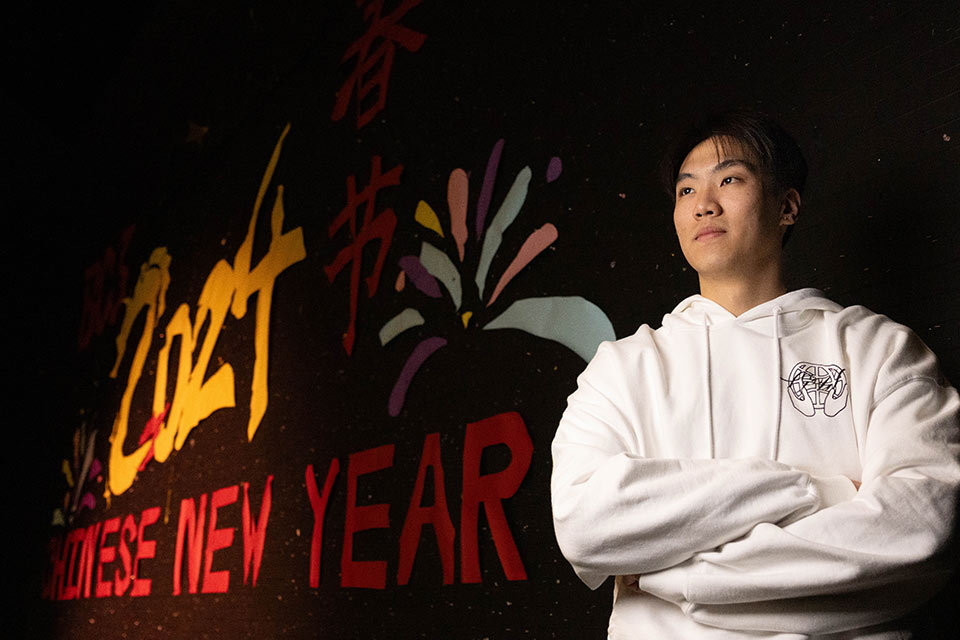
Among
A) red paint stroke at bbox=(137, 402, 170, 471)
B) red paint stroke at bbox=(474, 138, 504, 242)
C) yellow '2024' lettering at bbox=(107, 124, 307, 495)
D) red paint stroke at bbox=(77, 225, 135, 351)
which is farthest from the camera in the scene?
red paint stroke at bbox=(77, 225, 135, 351)

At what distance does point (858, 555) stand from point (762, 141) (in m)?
0.49

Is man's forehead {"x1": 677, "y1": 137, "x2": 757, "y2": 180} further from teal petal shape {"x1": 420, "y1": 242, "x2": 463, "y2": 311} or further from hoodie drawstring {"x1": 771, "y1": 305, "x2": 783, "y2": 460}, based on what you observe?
teal petal shape {"x1": 420, "y1": 242, "x2": 463, "y2": 311}

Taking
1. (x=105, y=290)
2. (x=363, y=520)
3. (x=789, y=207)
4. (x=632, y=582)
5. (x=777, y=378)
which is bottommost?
(x=632, y=582)

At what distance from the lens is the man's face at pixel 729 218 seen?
0.92m

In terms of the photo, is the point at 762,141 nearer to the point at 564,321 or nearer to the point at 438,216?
the point at 564,321

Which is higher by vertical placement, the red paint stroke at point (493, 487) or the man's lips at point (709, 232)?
the man's lips at point (709, 232)

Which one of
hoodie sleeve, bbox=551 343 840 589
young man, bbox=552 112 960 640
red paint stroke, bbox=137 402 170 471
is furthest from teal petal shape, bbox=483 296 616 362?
red paint stroke, bbox=137 402 170 471

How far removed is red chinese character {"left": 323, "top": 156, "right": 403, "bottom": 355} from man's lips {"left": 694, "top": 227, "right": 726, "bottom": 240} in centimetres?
119

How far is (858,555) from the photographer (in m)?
A: 0.68

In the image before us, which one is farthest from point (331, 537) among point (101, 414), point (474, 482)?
point (101, 414)

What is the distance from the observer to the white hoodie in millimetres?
699

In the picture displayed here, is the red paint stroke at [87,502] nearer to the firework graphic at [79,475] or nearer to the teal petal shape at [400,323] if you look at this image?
the firework graphic at [79,475]

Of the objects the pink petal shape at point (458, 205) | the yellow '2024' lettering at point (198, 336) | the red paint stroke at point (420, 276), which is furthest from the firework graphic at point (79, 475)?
the pink petal shape at point (458, 205)

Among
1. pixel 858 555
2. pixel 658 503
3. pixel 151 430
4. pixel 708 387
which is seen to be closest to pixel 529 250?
pixel 708 387
